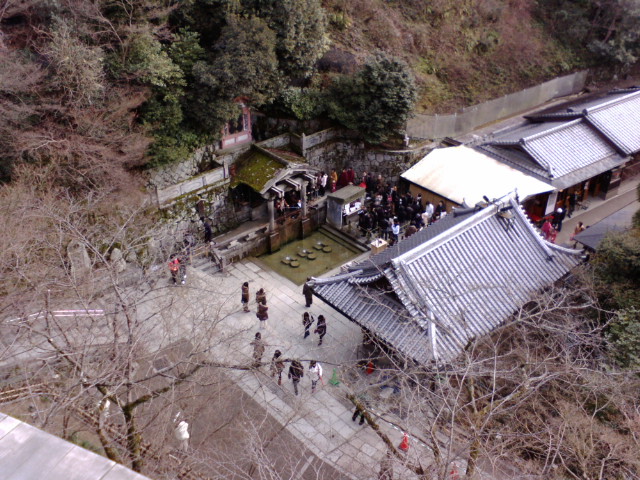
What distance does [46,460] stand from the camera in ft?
18.8

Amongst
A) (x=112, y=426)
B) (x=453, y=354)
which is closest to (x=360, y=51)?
(x=453, y=354)

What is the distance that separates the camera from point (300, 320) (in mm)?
20375

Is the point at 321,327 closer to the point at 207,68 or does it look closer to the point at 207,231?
the point at 207,231

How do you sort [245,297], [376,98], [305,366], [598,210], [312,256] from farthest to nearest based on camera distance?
[598,210] < [376,98] < [312,256] < [245,297] < [305,366]

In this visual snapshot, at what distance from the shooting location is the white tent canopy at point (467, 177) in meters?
23.6

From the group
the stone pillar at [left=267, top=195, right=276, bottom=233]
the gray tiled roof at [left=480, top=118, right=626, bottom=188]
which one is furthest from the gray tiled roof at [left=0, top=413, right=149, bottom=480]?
the gray tiled roof at [left=480, top=118, right=626, bottom=188]

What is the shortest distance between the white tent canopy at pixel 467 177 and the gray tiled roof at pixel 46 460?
767 inches

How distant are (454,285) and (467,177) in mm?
9832

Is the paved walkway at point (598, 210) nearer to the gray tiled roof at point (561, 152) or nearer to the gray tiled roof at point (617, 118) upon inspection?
the gray tiled roof at point (561, 152)

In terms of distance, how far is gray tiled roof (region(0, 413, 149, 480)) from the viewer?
5.62m

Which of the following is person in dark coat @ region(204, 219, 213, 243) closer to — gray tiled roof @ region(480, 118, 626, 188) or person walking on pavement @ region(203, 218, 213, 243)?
person walking on pavement @ region(203, 218, 213, 243)

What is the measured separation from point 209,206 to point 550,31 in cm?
2649

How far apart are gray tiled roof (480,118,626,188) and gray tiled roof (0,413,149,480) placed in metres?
22.2

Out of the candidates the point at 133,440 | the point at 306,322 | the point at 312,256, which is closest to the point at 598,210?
the point at 312,256
